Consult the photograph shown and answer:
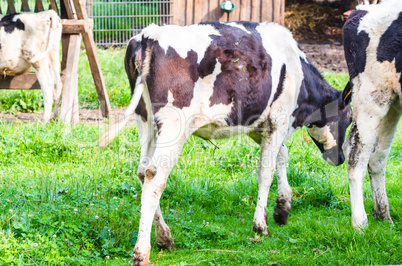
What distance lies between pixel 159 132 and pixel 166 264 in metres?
1.15

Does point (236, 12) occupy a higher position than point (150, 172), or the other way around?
point (236, 12)

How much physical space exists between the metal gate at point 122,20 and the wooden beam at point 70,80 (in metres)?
4.14

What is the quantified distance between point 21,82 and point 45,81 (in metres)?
0.56

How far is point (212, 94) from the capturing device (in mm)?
4340

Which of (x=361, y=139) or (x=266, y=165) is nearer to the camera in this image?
(x=361, y=139)

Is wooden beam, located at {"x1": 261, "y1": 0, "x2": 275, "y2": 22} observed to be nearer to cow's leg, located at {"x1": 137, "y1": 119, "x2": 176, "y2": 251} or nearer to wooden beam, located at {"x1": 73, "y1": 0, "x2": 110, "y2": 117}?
wooden beam, located at {"x1": 73, "y1": 0, "x2": 110, "y2": 117}

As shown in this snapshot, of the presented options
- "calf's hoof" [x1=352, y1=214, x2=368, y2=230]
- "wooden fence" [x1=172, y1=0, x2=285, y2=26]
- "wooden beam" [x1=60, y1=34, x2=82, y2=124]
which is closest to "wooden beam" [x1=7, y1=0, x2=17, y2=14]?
"wooden beam" [x1=60, y1=34, x2=82, y2=124]

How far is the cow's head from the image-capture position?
5.62 meters

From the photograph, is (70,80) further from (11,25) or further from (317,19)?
(317,19)

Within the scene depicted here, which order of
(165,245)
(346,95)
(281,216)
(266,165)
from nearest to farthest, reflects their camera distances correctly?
(165,245) < (266,165) < (281,216) < (346,95)

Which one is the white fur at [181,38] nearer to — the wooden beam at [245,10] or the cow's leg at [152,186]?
the cow's leg at [152,186]

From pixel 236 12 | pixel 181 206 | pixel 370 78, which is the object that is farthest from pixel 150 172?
pixel 236 12

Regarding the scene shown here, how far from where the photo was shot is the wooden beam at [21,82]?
8781mm

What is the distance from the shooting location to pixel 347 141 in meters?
4.70
